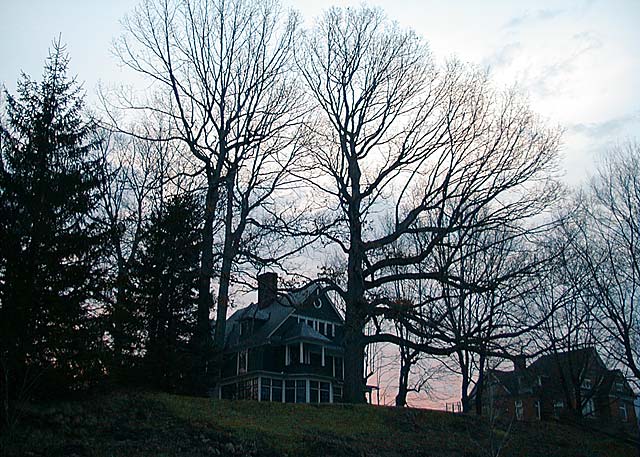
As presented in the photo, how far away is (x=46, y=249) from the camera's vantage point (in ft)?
42.1

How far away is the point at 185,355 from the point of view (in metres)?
19.2

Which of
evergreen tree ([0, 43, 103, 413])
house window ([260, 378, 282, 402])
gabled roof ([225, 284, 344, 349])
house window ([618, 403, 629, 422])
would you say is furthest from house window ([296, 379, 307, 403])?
house window ([618, 403, 629, 422])

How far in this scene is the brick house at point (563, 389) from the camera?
24984mm

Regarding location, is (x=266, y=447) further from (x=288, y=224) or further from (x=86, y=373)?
(x=288, y=224)

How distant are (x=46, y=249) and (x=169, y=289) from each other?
24.2 ft

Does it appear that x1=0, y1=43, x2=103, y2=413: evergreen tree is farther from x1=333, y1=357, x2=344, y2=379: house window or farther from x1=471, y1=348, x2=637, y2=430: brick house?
x1=333, y1=357, x2=344, y2=379: house window

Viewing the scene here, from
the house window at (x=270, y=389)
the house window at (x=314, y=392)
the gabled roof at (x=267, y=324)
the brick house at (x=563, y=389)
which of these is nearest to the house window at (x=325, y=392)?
the house window at (x=314, y=392)

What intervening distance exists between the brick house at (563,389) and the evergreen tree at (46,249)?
969cm

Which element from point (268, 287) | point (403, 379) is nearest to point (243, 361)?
point (403, 379)

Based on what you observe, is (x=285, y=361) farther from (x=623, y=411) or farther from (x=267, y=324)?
(x=623, y=411)

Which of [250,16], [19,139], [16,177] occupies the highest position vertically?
[250,16]

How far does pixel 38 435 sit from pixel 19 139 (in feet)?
20.9

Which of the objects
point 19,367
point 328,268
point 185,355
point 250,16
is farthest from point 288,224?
point 19,367

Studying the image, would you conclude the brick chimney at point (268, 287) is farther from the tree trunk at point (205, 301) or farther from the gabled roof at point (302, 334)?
the gabled roof at point (302, 334)
